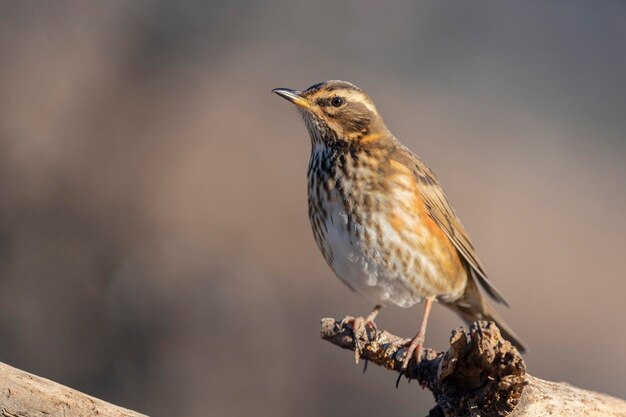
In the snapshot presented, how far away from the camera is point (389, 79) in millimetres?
14211

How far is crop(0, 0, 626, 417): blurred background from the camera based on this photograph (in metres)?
10.3

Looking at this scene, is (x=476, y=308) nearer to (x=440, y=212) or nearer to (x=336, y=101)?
(x=440, y=212)

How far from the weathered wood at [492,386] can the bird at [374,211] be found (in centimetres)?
84

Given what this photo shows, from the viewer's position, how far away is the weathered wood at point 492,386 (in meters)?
4.77

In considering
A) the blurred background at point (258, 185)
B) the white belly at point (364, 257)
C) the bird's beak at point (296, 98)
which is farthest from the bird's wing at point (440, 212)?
the blurred background at point (258, 185)

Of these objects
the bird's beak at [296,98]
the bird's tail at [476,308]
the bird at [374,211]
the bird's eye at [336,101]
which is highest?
the bird's eye at [336,101]

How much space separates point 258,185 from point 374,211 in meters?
6.02

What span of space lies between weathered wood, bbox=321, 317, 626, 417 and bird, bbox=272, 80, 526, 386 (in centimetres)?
84

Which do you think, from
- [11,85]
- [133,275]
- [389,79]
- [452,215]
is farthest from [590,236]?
[11,85]

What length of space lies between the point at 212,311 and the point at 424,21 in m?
7.23

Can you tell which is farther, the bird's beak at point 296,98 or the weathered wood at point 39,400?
the bird's beak at point 296,98

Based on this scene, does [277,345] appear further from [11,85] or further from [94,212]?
[11,85]

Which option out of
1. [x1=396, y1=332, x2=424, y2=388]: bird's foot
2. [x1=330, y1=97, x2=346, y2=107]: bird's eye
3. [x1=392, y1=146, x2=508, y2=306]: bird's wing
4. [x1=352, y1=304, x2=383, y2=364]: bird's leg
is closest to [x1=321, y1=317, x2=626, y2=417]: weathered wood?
[x1=396, y1=332, x2=424, y2=388]: bird's foot

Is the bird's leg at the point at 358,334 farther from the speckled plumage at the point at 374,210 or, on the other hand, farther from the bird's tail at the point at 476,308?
the bird's tail at the point at 476,308
